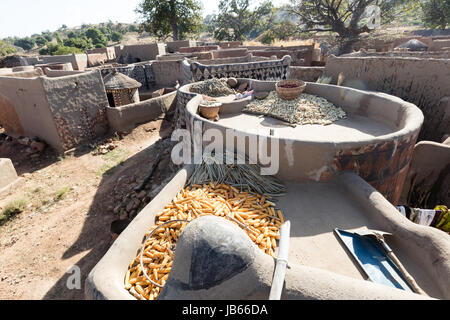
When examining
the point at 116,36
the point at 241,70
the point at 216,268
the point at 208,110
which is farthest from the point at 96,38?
the point at 216,268

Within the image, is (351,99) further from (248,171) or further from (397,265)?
(397,265)

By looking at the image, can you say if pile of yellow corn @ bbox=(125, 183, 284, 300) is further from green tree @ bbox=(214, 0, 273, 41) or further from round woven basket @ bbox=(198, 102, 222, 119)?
green tree @ bbox=(214, 0, 273, 41)

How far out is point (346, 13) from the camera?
18625mm

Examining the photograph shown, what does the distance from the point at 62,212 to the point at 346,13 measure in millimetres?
21315

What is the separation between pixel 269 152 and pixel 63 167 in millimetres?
7744

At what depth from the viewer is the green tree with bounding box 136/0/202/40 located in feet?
90.2

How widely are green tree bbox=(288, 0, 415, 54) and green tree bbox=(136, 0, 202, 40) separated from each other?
13.1 metres

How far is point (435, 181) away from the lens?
527cm

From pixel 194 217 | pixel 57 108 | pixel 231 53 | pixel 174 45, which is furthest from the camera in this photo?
pixel 174 45

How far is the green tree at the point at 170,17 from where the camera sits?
27.5m

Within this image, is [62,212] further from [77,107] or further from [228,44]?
[228,44]

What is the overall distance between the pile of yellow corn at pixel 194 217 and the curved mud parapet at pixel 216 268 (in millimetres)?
734

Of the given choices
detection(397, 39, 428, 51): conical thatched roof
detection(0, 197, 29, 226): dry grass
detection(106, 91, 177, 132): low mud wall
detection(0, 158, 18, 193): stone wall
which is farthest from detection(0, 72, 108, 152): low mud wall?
detection(397, 39, 428, 51): conical thatched roof
